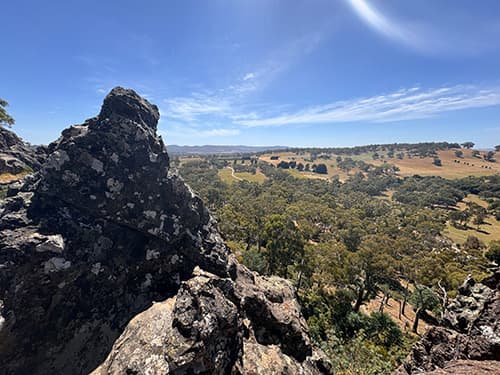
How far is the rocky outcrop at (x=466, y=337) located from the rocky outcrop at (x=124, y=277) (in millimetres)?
6818

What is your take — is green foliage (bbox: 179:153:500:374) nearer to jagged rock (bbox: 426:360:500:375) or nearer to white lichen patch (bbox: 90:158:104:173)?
jagged rock (bbox: 426:360:500:375)

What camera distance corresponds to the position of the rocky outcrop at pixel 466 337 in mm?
7238

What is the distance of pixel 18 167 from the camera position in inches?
1212

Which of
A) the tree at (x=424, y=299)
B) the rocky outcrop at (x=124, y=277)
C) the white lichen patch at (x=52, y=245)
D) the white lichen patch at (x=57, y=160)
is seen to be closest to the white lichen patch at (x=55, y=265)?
the rocky outcrop at (x=124, y=277)

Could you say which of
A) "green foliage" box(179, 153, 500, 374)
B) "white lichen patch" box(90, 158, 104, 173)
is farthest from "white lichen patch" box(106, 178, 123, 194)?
"green foliage" box(179, 153, 500, 374)

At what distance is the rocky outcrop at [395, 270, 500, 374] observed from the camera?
7.24 m

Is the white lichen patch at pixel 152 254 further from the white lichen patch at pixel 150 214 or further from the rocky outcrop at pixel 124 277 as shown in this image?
the white lichen patch at pixel 150 214

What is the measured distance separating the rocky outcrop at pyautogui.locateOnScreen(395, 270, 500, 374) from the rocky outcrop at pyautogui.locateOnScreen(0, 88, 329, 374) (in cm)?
682

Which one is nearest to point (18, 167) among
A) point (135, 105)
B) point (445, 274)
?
point (135, 105)

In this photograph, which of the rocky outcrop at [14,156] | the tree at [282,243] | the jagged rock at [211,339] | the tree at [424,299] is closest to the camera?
the jagged rock at [211,339]

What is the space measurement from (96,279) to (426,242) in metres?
69.4

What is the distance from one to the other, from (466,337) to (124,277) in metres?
16.3

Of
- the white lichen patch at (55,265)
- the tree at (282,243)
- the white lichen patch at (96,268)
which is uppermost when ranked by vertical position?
the white lichen patch at (55,265)

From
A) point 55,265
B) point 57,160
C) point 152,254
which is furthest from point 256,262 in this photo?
point 57,160
